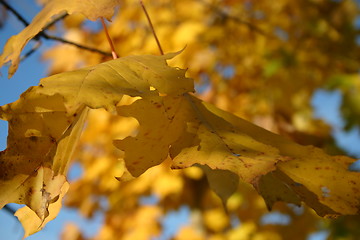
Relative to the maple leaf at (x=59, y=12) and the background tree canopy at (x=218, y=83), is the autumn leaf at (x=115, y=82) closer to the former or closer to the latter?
the maple leaf at (x=59, y=12)

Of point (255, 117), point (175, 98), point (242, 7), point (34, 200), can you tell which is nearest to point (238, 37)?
point (242, 7)

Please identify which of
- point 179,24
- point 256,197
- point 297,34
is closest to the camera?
point 179,24

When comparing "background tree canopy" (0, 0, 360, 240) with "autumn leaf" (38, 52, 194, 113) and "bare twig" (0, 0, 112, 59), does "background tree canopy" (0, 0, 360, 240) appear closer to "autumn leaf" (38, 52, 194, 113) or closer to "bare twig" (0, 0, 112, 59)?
"bare twig" (0, 0, 112, 59)

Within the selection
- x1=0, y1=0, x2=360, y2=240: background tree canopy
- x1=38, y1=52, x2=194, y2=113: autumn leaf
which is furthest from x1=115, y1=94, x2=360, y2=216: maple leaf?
→ x1=0, y1=0, x2=360, y2=240: background tree canopy

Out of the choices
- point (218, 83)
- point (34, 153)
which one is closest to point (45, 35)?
point (34, 153)

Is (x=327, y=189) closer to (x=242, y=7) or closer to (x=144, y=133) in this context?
(x=144, y=133)

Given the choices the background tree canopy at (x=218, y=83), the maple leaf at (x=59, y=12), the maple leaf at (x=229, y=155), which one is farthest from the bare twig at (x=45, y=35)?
the background tree canopy at (x=218, y=83)

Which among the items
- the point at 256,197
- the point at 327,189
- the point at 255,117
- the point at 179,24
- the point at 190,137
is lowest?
the point at 256,197

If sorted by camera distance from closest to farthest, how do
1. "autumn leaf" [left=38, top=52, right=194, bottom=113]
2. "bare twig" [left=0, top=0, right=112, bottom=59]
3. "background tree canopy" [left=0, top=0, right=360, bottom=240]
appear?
"autumn leaf" [left=38, top=52, right=194, bottom=113], "bare twig" [left=0, top=0, right=112, bottom=59], "background tree canopy" [left=0, top=0, right=360, bottom=240]

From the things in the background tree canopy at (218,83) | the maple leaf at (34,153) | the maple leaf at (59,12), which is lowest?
the background tree canopy at (218,83)

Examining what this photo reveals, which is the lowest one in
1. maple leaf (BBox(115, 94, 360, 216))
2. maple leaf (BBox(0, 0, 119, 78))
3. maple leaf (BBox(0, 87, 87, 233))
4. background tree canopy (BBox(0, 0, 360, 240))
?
background tree canopy (BBox(0, 0, 360, 240))

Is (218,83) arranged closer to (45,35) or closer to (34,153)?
(45,35)
